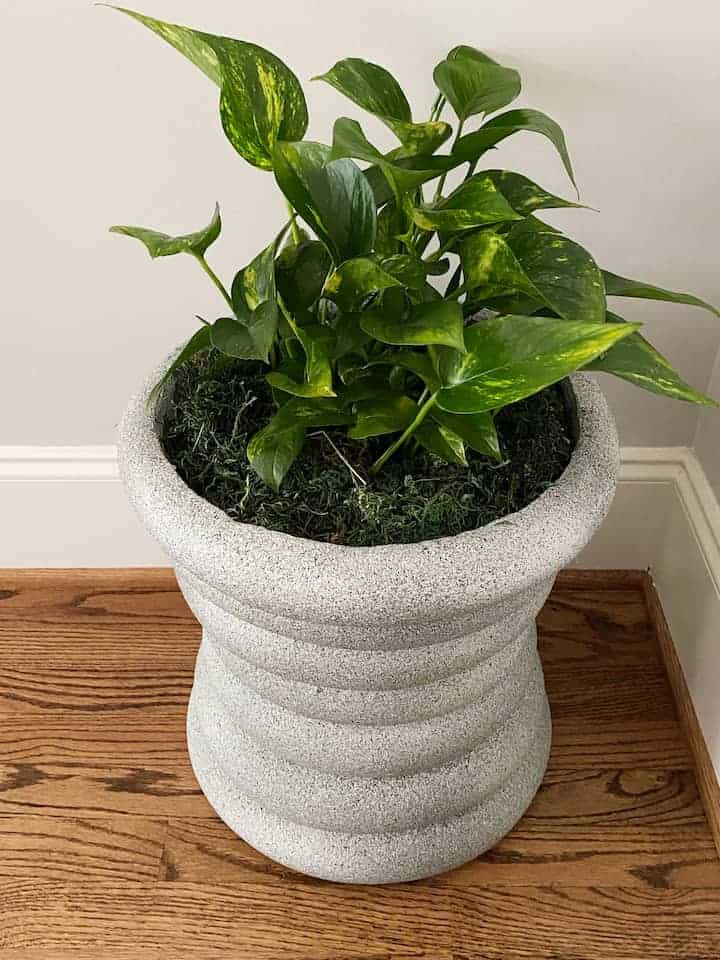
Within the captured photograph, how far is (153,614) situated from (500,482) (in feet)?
2.21

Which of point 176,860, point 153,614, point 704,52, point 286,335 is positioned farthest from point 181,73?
point 176,860

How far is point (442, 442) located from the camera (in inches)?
31.9

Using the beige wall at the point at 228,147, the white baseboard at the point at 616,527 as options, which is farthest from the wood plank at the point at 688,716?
the beige wall at the point at 228,147

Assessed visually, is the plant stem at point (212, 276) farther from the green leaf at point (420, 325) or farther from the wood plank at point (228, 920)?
the wood plank at point (228, 920)

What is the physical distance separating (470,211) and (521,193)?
129 millimetres

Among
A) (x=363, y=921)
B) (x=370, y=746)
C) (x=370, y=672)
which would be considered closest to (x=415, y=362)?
(x=370, y=672)

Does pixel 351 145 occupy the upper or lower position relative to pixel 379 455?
upper

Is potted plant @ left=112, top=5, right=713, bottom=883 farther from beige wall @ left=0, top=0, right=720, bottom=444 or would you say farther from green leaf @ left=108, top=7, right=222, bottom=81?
beige wall @ left=0, top=0, right=720, bottom=444

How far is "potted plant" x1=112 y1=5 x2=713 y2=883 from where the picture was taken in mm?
737

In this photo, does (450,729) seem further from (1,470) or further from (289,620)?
(1,470)

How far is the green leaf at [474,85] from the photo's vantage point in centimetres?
84

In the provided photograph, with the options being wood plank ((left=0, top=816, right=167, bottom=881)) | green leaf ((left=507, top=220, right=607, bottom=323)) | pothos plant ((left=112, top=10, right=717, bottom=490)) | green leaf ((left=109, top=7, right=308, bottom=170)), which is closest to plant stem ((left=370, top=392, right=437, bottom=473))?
pothos plant ((left=112, top=10, right=717, bottom=490))

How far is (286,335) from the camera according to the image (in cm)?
85

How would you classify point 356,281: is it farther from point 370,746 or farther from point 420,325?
point 370,746
